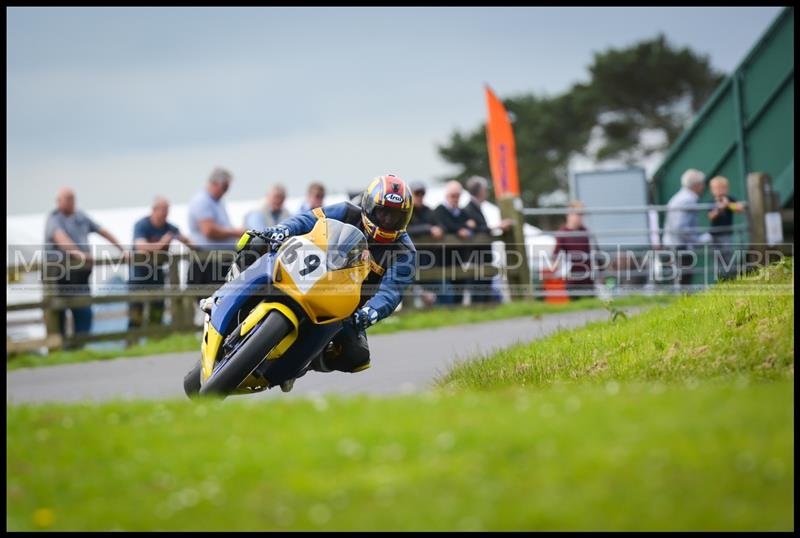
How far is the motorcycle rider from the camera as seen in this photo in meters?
8.51

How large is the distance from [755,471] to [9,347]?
1342cm

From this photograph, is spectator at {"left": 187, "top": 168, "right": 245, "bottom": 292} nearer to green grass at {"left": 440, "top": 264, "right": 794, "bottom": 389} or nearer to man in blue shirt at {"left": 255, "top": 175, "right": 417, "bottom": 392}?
green grass at {"left": 440, "top": 264, "right": 794, "bottom": 389}

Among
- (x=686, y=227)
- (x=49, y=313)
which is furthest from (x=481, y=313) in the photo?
(x=49, y=313)

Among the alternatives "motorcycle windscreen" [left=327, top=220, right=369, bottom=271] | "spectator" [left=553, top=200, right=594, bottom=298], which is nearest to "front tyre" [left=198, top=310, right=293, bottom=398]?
"motorcycle windscreen" [left=327, top=220, right=369, bottom=271]

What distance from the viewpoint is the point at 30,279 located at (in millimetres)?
18219

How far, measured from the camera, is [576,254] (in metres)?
19.5

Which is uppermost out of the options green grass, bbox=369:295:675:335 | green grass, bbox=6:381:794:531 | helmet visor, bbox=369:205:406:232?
helmet visor, bbox=369:205:406:232

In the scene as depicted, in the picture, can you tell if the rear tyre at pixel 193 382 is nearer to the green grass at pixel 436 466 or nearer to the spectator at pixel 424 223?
the green grass at pixel 436 466

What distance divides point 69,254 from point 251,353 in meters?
9.81

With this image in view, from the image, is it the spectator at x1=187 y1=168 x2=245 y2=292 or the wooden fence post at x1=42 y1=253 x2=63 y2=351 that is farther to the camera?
the wooden fence post at x1=42 y1=253 x2=63 y2=351

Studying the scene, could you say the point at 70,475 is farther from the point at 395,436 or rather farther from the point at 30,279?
the point at 30,279

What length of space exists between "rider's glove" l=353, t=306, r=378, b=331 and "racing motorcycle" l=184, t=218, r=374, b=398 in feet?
0.42

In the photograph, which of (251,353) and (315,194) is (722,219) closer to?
(315,194)

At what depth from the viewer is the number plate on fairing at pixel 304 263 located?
8008 mm
